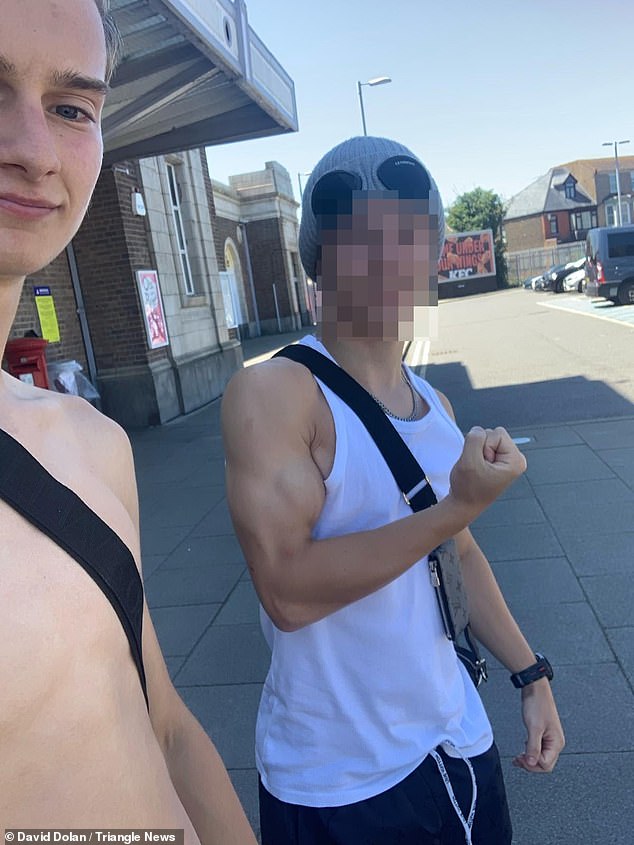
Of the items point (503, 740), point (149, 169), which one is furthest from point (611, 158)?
point (503, 740)

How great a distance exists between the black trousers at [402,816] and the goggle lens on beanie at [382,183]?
1.09 metres

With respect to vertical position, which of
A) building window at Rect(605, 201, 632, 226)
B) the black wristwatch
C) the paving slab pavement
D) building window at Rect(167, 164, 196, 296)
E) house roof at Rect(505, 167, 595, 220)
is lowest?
the paving slab pavement

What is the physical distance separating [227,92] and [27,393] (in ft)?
24.0

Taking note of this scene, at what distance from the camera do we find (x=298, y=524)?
1.24m

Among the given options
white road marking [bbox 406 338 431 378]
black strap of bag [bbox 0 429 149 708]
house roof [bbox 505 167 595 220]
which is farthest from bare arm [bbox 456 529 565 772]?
house roof [bbox 505 167 595 220]

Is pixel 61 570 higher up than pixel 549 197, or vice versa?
pixel 549 197

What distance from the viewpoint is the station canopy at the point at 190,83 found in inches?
224

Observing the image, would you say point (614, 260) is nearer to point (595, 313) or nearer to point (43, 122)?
point (595, 313)

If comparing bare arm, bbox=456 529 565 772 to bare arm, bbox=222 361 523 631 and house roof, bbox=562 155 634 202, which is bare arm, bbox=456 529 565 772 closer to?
bare arm, bbox=222 361 523 631

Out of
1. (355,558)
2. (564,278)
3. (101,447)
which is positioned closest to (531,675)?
(355,558)

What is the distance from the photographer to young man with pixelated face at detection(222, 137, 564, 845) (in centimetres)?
124

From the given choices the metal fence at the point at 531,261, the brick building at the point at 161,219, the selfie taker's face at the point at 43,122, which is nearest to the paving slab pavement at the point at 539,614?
the selfie taker's face at the point at 43,122

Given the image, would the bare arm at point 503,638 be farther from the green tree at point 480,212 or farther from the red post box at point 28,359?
the green tree at point 480,212

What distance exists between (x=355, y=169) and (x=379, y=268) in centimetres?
20
